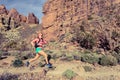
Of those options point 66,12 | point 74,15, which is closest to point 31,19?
point 66,12

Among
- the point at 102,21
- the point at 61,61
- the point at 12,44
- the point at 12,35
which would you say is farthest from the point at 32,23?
the point at 61,61

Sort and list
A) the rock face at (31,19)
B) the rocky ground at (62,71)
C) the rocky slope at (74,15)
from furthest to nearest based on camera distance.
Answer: the rock face at (31,19), the rocky slope at (74,15), the rocky ground at (62,71)

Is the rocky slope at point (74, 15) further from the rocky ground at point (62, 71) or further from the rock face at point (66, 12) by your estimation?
the rocky ground at point (62, 71)

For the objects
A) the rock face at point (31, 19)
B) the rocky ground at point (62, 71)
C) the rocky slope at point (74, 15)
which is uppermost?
the rock face at point (31, 19)

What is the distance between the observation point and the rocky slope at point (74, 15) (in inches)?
1607

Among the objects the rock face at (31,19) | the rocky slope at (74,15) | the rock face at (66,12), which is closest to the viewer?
the rocky slope at (74,15)

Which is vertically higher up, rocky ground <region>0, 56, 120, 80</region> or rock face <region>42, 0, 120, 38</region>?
rock face <region>42, 0, 120, 38</region>

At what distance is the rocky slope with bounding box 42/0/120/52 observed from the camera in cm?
4082

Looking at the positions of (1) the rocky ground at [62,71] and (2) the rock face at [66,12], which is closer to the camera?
(1) the rocky ground at [62,71]

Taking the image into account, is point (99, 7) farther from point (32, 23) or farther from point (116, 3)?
point (32, 23)

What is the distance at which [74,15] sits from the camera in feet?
183

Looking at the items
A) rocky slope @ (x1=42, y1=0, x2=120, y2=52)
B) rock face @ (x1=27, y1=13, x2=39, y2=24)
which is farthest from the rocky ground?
rock face @ (x1=27, y1=13, x2=39, y2=24)

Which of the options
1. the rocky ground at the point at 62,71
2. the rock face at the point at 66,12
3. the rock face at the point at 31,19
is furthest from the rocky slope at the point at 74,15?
the rock face at the point at 31,19

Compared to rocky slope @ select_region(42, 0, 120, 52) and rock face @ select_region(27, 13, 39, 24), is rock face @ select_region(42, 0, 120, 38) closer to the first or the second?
rocky slope @ select_region(42, 0, 120, 52)
